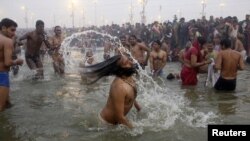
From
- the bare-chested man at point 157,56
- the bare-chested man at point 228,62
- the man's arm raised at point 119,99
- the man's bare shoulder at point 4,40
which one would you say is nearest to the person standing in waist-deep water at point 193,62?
the bare-chested man at point 228,62

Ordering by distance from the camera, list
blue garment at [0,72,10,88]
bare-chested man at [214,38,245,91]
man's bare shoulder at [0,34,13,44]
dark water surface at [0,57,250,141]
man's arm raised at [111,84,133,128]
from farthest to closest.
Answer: bare-chested man at [214,38,245,91]
blue garment at [0,72,10,88]
man's bare shoulder at [0,34,13,44]
dark water surface at [0,57,250,141]
man's arm raised at [111,84,133,128]

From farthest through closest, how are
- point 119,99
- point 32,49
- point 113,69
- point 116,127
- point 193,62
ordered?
point 32,49 < point 193,62 < point 116,127 < point 113,69 < point 119,99

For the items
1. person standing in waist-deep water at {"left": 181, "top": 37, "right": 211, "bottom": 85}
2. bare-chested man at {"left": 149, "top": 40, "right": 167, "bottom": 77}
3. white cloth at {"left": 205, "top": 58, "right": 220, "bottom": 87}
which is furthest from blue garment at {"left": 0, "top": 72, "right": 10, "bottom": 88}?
bare-chested man at {"left": 149, "top": 40, "right": 167, "bottom": 77}

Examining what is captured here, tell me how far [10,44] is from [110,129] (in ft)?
7.62

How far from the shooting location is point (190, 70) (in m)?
10.2

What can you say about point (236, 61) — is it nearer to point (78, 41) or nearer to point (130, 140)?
point (130, 140)

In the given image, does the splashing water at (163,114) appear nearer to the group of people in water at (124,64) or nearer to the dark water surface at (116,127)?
the dark water surface at (116,127)

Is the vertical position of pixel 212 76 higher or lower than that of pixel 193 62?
lower

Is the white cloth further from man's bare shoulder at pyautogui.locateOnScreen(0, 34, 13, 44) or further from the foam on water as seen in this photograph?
man's bare shoulder at pyautogui.locateOnScreen(0, 34, 13, 44)

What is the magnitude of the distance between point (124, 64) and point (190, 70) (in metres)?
5.14

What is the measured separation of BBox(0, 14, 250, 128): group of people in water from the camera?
5391mm

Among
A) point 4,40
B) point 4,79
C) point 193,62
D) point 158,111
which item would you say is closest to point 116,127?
point 158,111

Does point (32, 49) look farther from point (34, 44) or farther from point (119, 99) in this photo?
point (119, 99)

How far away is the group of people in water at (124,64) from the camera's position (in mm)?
5391
